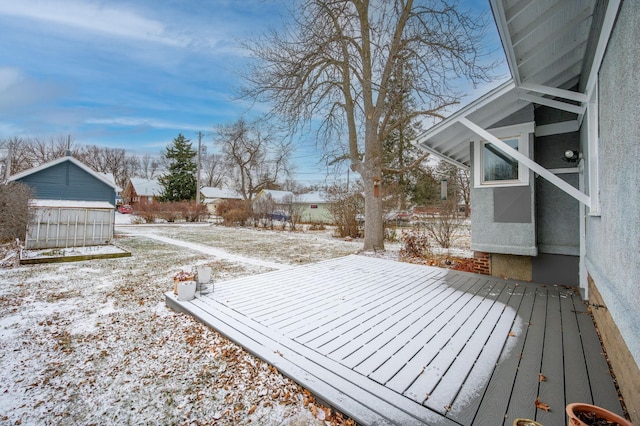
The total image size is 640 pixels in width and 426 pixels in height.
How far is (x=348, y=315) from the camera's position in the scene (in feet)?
11.8

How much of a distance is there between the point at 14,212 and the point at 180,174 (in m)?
23.7

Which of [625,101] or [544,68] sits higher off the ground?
[544,68]

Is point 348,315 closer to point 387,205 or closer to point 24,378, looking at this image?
point 24,378

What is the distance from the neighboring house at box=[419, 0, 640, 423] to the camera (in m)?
1.83

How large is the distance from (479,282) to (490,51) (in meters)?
6.24

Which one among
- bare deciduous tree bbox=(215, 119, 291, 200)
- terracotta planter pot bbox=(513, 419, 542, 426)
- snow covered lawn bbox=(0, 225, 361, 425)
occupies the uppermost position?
bare deciduous tree bbox=(215, 119, 291, 200)

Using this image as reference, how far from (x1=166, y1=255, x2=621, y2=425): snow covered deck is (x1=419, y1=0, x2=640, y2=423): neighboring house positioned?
347 millimetres

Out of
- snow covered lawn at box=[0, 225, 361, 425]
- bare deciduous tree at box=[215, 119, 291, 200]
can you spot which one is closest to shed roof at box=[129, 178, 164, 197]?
bare deciduous tree at box=[215, 119, 291, 200]

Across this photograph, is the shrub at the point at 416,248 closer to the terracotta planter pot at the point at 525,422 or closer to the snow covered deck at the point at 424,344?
the snow covered deck at the point at 424,344

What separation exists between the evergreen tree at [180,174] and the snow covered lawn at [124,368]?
89.8ft

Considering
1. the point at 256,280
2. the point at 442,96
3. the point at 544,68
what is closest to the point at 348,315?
the point at 256,280

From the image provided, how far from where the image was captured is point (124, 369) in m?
2.55

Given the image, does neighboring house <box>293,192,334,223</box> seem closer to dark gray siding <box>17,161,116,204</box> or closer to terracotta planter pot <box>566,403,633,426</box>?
dark gray siding <box>17,161,116,204</box>

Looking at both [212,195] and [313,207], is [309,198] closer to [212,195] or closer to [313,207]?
[313,207]
